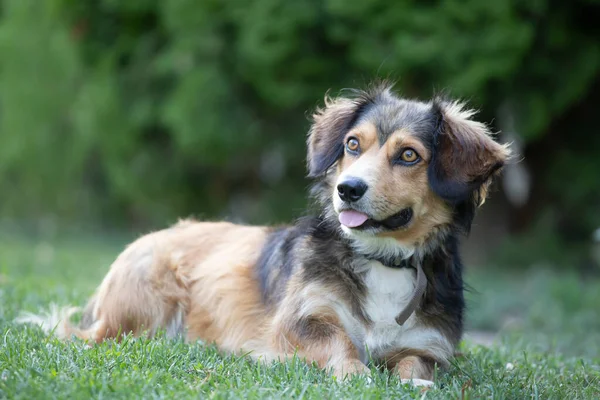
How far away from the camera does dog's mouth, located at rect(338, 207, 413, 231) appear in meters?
4.27

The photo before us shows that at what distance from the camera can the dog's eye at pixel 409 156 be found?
14.5 feet

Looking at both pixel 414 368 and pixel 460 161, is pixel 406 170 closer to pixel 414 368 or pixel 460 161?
pixel 460 161

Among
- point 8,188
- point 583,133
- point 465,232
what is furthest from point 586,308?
point 8,188

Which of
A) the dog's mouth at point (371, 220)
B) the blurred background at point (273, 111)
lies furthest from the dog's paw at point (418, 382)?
the blurred background at point (273, 111)

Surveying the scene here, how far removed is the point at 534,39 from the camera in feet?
34.0

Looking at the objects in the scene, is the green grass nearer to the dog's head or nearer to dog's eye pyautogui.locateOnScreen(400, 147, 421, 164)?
the dog's head

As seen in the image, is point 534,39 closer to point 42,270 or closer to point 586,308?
point 586,308

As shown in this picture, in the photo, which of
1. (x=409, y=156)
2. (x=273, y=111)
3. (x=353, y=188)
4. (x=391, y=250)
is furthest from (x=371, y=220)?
(x=273, y=111)

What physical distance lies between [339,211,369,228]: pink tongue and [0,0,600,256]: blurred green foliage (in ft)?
18.4

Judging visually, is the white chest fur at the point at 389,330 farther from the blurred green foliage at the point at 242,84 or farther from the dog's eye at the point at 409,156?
the blurred green foliage at the point at 242,84

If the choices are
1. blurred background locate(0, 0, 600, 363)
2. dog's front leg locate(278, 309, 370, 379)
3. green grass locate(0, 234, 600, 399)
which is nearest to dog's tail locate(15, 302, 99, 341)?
green grass locate(0, 234, 600, 399)

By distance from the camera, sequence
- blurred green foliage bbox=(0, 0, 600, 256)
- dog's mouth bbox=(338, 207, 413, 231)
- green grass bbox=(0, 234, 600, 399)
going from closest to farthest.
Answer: green grass bbox=(0, 234, 600, 399)
dog's mouth bbox=(338, 207, 413, 231)
blurred green foliage bbox=(0, 0, 600, 256)

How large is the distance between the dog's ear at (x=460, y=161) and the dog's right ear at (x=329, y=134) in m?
0.59

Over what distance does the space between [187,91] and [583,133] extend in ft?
19.6
